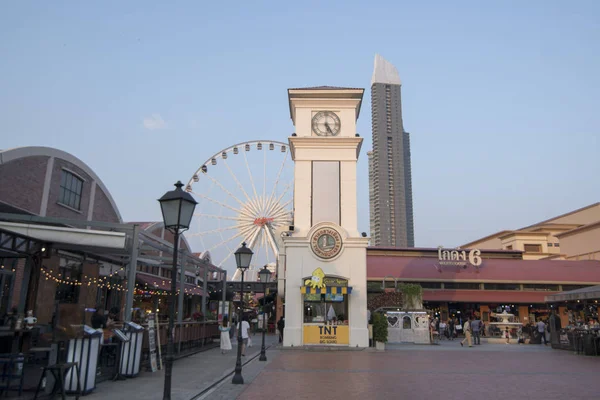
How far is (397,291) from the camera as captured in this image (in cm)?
3047

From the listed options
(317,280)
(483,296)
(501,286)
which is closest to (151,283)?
(317,280)

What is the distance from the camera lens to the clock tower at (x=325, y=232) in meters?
21.7

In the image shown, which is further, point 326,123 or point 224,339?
point 326,123

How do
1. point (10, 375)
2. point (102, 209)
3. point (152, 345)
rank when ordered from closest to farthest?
point (10, 375)
point (152, 345)
point (102, 209)

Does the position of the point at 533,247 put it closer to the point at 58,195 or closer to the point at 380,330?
the point at 380,330

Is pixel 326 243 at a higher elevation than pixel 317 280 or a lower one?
higher

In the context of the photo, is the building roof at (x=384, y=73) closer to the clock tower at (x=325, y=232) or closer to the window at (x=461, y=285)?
the window at (x=461, y=285)

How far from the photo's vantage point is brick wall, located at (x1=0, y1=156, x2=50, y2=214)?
16734mm

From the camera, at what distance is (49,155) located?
63.7ft

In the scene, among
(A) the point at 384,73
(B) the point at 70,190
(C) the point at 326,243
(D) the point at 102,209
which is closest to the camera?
(B) the point at 70,190

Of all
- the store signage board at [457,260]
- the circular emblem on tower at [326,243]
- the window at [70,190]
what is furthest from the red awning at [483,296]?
the window at [70,190]

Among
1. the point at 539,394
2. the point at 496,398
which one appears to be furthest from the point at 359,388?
the point at 539,394

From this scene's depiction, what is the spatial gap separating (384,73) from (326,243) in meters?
157

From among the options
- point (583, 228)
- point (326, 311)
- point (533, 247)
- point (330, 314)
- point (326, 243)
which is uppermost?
point (583, 228)
